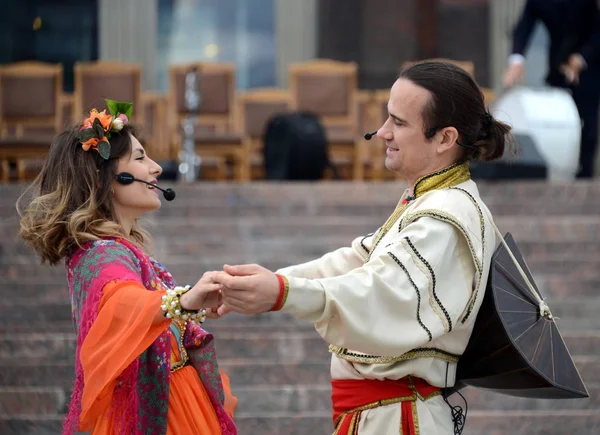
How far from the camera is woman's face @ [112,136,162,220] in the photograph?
2.98m

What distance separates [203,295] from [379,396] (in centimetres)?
51

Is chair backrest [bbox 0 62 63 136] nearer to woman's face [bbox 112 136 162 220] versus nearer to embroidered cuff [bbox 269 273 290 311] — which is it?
woman's face [bbox 112 136 162 220]

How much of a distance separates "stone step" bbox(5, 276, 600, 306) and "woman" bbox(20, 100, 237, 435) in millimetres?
3334

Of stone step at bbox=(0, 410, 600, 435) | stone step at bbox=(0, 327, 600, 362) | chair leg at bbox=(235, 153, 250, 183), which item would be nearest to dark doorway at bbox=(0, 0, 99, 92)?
chair leg at bbox=(235, 153, 250, 183)

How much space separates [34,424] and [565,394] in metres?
2.98

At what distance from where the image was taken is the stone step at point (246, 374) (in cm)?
538

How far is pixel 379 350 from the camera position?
8.35ft

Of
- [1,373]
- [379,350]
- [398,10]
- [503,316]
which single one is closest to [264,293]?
[379,350]

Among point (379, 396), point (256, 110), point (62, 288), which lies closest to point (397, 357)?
point (379, 396)

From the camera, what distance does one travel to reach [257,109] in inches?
448

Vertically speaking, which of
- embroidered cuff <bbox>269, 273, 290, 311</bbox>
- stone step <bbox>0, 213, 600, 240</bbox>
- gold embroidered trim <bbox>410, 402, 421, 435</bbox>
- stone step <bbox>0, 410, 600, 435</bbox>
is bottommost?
stone step <bbox>0, 410, 600, 435</bbox>

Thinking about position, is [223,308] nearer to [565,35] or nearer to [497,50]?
[565,35]

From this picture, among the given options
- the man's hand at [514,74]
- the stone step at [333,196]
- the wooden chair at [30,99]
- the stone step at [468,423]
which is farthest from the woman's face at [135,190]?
the wooden chair at [30,99]

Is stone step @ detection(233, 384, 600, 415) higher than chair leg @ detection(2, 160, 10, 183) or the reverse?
the reverse
